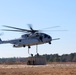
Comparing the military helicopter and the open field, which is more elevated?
the military helicopter

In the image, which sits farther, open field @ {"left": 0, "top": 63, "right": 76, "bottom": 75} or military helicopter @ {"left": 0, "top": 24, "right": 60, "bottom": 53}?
military helicopter @ {"left": 0, "top": 24, "right": 60, "bottom": 53}

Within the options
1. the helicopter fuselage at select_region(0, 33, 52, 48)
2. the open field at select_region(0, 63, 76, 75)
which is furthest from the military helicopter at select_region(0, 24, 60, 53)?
the open field at select_region(0, 63, 76, 75)

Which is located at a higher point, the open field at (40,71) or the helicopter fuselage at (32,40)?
the helicopter fuselage at (32,40)

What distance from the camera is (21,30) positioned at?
86562 mm

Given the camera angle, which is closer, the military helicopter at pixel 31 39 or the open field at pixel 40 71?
the open field at pixel 40 71

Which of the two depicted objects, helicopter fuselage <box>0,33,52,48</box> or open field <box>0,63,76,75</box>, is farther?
helicopter fuselage <box>0,33,52,48</box>

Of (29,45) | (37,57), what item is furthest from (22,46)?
(37,57)

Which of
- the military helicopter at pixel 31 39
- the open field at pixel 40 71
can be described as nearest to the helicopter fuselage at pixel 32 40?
the military helicopter at pixel 31 39

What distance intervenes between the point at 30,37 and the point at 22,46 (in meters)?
3.97

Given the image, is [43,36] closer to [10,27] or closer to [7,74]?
[10,27]

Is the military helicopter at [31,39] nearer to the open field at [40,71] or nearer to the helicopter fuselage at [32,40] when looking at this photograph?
the helicopter fuselage at [32,40]

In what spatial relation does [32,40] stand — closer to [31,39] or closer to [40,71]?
[31,39]

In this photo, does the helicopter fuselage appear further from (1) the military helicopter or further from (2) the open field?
(2) the open field

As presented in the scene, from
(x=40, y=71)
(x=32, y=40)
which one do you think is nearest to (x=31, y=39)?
(x=32, y=40)
